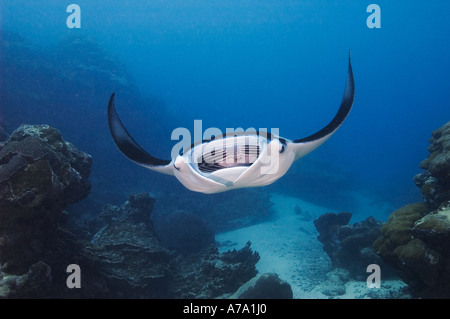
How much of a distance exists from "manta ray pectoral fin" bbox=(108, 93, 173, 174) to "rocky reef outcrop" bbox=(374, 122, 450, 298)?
15.2ft

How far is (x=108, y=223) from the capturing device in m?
7.71

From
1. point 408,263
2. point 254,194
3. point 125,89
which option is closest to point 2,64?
point 125,89

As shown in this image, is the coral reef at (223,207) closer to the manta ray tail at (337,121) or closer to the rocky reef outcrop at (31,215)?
the rocky reef outcrop at (31,215)

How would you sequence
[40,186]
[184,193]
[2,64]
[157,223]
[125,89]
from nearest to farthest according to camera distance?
[40,186], [157,223], [184,193], [2,64], [125,89]

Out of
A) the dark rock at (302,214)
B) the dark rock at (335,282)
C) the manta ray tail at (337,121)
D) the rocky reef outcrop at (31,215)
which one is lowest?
the dark rock at (335,282)

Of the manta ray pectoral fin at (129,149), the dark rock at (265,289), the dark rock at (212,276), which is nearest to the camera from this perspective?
the manta ray pectoral fin at (129,149)

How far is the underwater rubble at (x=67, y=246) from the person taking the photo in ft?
12.2

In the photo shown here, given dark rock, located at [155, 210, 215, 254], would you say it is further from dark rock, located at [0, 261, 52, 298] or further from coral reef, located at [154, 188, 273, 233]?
dark rock, located at [0, 261, 52, 298]

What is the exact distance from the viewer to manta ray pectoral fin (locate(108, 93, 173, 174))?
11.9 feet

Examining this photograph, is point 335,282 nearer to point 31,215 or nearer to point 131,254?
point 131,254

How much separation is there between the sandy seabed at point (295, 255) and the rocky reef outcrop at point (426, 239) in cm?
154

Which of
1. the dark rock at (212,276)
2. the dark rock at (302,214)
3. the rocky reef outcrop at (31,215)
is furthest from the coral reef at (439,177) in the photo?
the dark rock at (302,214)

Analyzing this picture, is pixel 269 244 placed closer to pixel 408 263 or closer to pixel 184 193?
pixel 408 263
